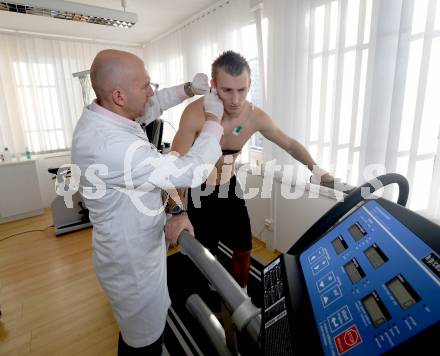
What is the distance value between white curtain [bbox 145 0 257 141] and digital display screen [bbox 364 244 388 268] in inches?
101

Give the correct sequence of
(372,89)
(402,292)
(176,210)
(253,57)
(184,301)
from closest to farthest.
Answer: (402,292), (176,210), (372,89), (184,301), (253,57)

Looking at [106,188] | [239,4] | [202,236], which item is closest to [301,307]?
[106,188]

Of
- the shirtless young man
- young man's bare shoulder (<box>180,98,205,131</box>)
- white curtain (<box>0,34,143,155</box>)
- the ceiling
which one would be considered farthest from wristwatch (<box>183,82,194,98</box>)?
white curtain (<box>0,34,143,155</box>)

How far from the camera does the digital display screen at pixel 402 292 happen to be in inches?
15.3

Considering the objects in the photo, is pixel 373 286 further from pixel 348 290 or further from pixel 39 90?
pixel 39 90

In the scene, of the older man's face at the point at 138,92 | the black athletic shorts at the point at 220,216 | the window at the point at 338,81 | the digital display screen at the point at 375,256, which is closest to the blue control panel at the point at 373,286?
the digital display screen at the point at 375,256

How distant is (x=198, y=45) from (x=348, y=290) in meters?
3.44

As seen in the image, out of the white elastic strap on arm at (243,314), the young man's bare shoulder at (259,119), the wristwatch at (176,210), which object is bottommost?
the white elastic strap on arm at (243,314)

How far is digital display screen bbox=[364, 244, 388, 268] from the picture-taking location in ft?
1.61

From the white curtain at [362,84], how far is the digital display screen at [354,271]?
4.61ft

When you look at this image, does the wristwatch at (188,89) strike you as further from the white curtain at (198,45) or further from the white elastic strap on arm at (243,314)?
the white curtain at (198,45)

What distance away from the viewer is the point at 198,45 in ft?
11.1

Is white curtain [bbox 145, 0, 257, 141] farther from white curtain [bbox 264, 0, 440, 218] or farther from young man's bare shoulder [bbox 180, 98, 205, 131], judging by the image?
young man's bare shoulder [bbox 180, 98, 205, 131]

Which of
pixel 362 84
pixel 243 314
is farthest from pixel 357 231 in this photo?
pixel 362 84
